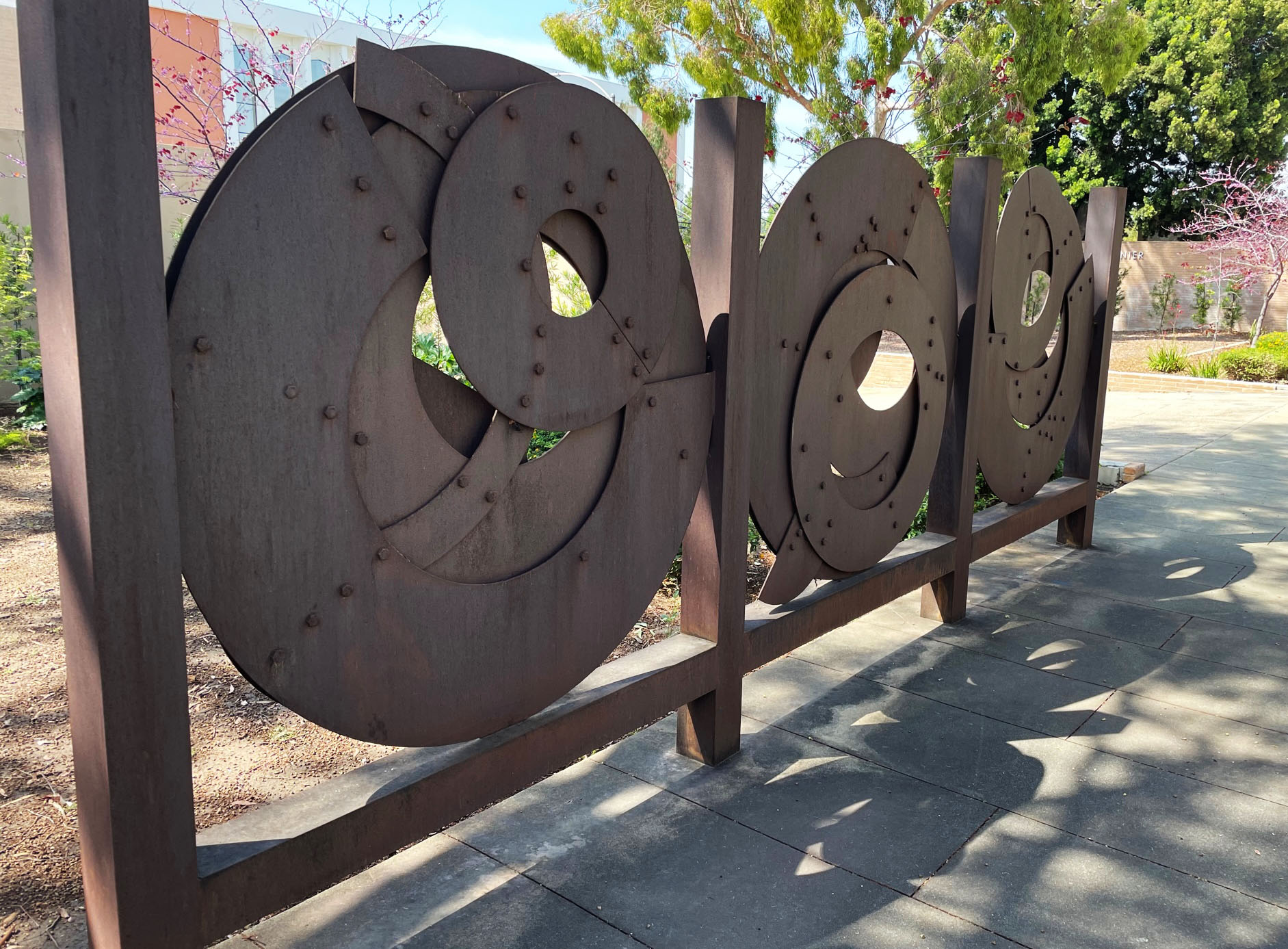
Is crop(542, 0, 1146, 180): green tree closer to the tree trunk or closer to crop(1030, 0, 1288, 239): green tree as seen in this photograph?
the tree trunk

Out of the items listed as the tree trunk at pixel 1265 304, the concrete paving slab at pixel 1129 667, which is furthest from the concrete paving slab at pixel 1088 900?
the tree trunk at pixel 1265 304

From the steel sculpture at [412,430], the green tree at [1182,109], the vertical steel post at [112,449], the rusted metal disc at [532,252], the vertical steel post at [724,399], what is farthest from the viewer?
the green tree at [1182,109]

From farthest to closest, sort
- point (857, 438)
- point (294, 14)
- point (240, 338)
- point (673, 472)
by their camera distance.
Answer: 1. point (294, 14)
2. point (857, 438)
3. point (673, 472)
4. point (240, 338)

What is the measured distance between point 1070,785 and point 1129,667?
122cm

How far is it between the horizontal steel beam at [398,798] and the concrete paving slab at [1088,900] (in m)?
0.93

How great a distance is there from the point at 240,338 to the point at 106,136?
0.39 metres

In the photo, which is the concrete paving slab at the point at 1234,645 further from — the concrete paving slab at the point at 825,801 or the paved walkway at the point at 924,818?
the concrete paving slab at the point at 825,801

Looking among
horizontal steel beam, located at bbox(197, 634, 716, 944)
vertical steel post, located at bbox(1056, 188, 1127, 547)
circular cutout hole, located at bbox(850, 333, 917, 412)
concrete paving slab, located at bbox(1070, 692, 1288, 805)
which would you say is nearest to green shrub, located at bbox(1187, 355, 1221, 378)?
circular cutout hole, located at bbox(850, 333, 917, 412)

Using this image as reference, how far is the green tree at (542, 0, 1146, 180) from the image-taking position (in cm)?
1064

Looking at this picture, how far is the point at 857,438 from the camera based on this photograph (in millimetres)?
3762

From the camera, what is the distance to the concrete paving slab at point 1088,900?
8.06ft

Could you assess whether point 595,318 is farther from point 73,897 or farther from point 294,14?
point 294,14

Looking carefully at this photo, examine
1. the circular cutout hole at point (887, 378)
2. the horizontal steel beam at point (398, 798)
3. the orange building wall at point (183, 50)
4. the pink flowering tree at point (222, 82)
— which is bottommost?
the horizontal steel beam at point (398, 798)

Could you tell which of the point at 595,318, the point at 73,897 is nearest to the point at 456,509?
the point at 595,318
